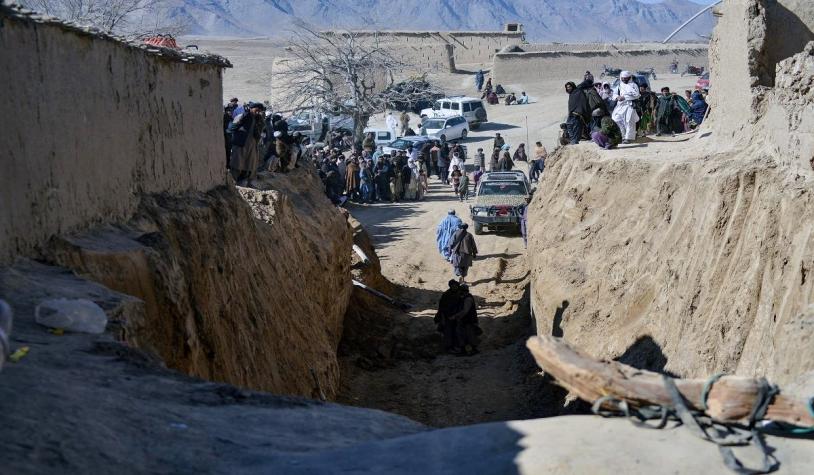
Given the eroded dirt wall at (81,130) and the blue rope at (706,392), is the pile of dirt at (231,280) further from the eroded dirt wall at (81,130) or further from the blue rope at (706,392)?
the blue rope at (706,392)

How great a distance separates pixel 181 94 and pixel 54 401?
7.31m

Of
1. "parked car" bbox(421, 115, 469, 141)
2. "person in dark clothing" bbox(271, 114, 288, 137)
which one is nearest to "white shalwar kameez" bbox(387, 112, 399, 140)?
"parked car" bbox(421, 115, 469, 141)

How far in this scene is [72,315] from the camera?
21.9 ft

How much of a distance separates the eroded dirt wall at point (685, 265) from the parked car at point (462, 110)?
28157 mm

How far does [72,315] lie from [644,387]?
3.67 meters

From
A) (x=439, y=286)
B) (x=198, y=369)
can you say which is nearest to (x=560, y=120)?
(x=439, y=286)

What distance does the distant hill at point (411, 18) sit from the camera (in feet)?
464

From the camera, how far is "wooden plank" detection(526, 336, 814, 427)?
514cm

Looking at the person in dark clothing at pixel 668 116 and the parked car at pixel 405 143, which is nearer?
the person in dark clothing at pixel 668 116

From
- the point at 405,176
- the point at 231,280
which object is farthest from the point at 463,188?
the point at 231,280

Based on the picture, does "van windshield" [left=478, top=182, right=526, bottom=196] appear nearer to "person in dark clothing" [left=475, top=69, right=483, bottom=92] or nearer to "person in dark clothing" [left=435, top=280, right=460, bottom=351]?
"person in dark clothing" [left=435, top=280, right=460, bottom=351]

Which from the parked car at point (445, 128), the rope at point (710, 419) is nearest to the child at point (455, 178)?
the parked car at point (445, 128)

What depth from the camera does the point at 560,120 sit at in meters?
45.2

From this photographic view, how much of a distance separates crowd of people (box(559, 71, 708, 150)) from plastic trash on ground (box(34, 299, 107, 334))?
12.2m
